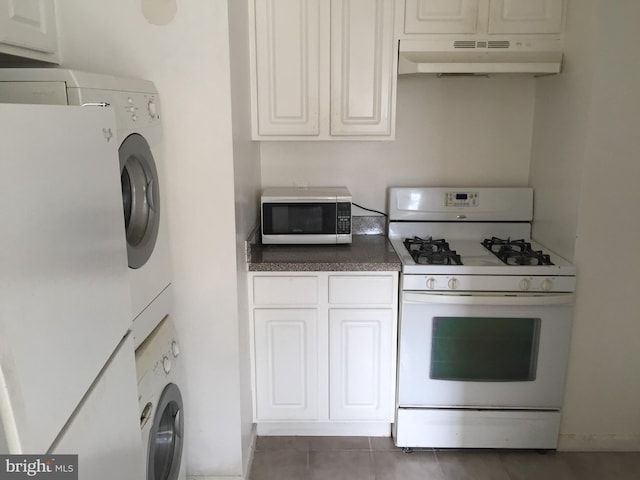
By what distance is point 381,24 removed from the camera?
2371 millimetres

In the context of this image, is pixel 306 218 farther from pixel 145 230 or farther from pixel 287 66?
pixel 145 230

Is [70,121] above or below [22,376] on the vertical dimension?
above

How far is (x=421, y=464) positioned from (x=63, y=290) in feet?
6.74

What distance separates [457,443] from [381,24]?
202 cm

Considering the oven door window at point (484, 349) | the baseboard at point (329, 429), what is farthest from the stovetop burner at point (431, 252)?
the baseboard at point (329, 429)

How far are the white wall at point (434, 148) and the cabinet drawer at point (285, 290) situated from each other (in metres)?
0.71

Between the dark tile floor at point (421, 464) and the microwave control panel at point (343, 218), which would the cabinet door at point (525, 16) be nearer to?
the microwave control panel at point (343, 218)

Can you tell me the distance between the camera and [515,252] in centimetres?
241

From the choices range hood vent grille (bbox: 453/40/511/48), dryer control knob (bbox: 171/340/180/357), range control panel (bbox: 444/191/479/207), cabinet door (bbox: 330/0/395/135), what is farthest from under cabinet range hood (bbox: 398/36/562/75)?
dryer control knob (bbox: 171/340/180/357)

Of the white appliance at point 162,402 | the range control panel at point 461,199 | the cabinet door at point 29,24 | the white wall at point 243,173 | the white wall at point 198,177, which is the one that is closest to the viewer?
the cabinet door at point 29,24

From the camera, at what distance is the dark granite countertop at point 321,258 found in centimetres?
231

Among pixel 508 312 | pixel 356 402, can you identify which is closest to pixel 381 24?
pixel 508 312

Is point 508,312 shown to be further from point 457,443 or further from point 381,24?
point 381,24

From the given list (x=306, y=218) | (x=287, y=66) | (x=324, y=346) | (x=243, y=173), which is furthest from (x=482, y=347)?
(x=287, y=66)
